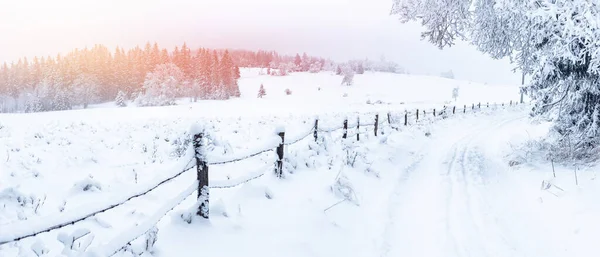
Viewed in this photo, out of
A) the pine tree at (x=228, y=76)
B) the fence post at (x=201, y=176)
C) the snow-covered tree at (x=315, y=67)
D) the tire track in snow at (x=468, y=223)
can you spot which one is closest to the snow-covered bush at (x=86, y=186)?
the fence post at (x=201, y=176)

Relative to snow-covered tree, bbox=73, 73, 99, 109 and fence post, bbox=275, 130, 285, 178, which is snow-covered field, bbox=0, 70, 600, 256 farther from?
snow-covered tree, bbox=73, 73, 99, 109

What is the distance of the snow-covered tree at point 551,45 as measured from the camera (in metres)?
8.09

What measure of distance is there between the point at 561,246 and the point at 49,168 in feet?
39.4

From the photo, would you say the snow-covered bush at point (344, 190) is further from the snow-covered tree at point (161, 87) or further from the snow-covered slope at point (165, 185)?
the snow-covered tree at point (161, 87)

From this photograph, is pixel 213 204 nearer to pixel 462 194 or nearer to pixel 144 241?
pixel 144 241

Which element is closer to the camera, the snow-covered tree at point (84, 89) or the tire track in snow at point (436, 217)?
the tire track in snow at point (436, 217)

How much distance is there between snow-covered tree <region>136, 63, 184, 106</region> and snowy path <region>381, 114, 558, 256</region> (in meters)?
70.8

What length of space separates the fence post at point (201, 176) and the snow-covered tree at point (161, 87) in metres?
73.4

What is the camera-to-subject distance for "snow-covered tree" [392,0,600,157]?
26.6ft

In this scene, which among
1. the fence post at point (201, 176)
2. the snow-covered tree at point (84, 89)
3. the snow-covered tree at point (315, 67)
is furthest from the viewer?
Answer: the snow-covered tree at point (315, 67)

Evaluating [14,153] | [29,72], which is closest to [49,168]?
[14,153]

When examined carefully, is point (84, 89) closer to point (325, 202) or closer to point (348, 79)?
point (348, 79)

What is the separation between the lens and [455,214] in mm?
7273

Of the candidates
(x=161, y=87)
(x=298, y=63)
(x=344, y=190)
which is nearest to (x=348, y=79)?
(x=298, y=63)
